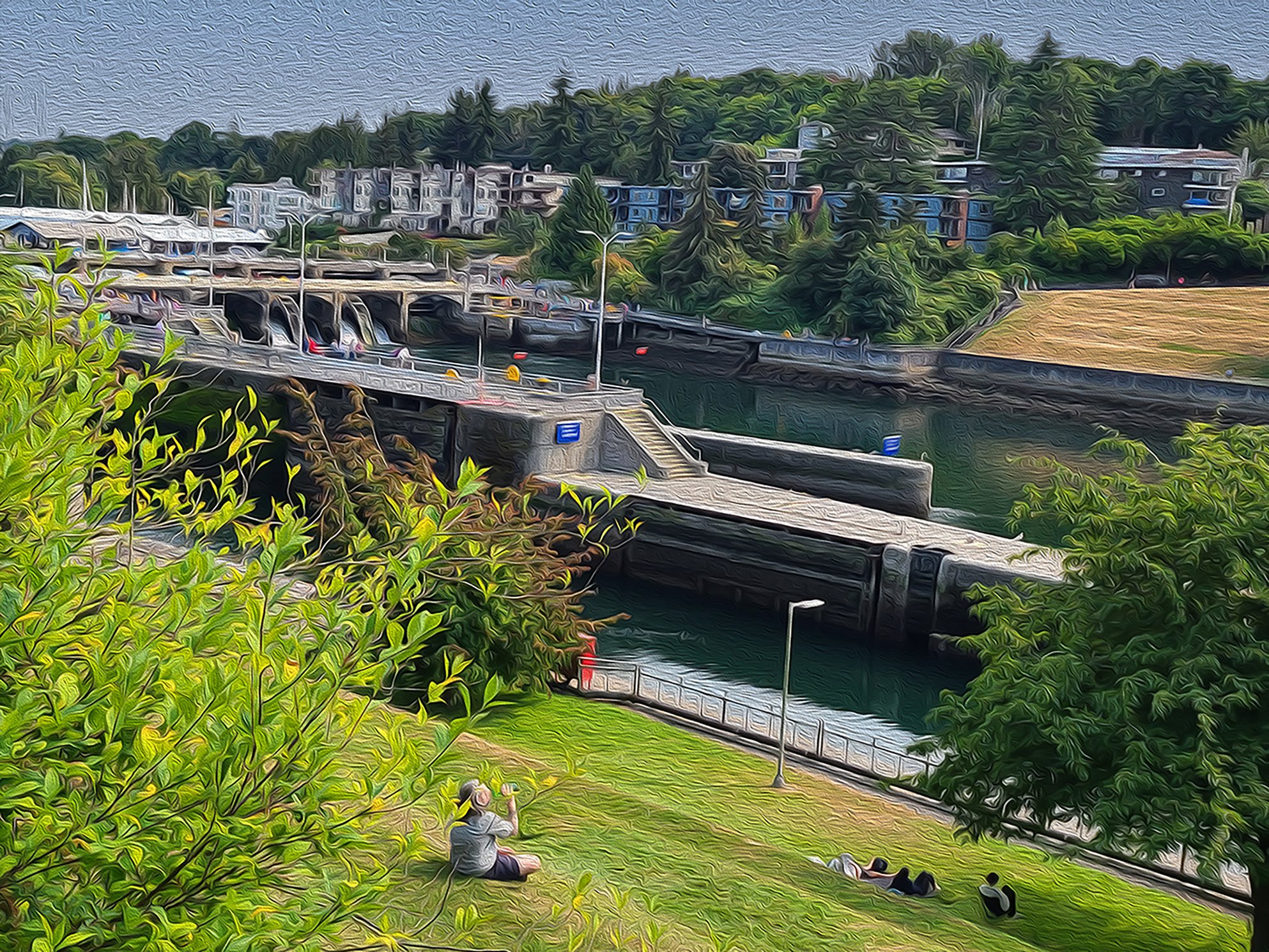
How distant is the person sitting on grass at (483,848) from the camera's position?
9250mm

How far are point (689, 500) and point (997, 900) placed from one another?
17477mm

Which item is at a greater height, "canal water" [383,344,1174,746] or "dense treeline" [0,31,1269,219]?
"dense treeline" [0,31,1269,219]

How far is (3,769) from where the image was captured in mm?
3625

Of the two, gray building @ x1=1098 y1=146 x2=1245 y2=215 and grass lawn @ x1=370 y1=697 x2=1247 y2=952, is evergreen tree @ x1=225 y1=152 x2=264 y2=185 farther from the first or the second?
grass lawn @ x1=370 y1=697 x2=1247 y2=952

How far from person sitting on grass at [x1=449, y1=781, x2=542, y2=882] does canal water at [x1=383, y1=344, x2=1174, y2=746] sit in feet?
18.6

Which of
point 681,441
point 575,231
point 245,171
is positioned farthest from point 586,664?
point 245,171

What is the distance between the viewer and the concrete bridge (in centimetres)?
2625

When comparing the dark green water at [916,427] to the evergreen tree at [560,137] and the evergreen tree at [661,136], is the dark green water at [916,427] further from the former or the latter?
the evergreen tree at [560,137]

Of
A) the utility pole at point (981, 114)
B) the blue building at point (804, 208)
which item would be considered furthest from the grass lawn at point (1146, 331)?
the utility pole at point (981, 114)

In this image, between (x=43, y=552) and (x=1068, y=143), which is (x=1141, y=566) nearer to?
(x=43, y=552)

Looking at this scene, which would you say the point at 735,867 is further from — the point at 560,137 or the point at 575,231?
the point at 560,137

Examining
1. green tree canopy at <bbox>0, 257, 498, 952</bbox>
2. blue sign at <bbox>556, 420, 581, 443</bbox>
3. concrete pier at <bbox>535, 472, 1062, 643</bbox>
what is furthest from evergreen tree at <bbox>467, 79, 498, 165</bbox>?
green tree canopy at <bbox>0, 257, 498, 952</bbox>

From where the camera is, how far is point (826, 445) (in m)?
47.1

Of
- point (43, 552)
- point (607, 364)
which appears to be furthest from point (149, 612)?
point (607, 364)
